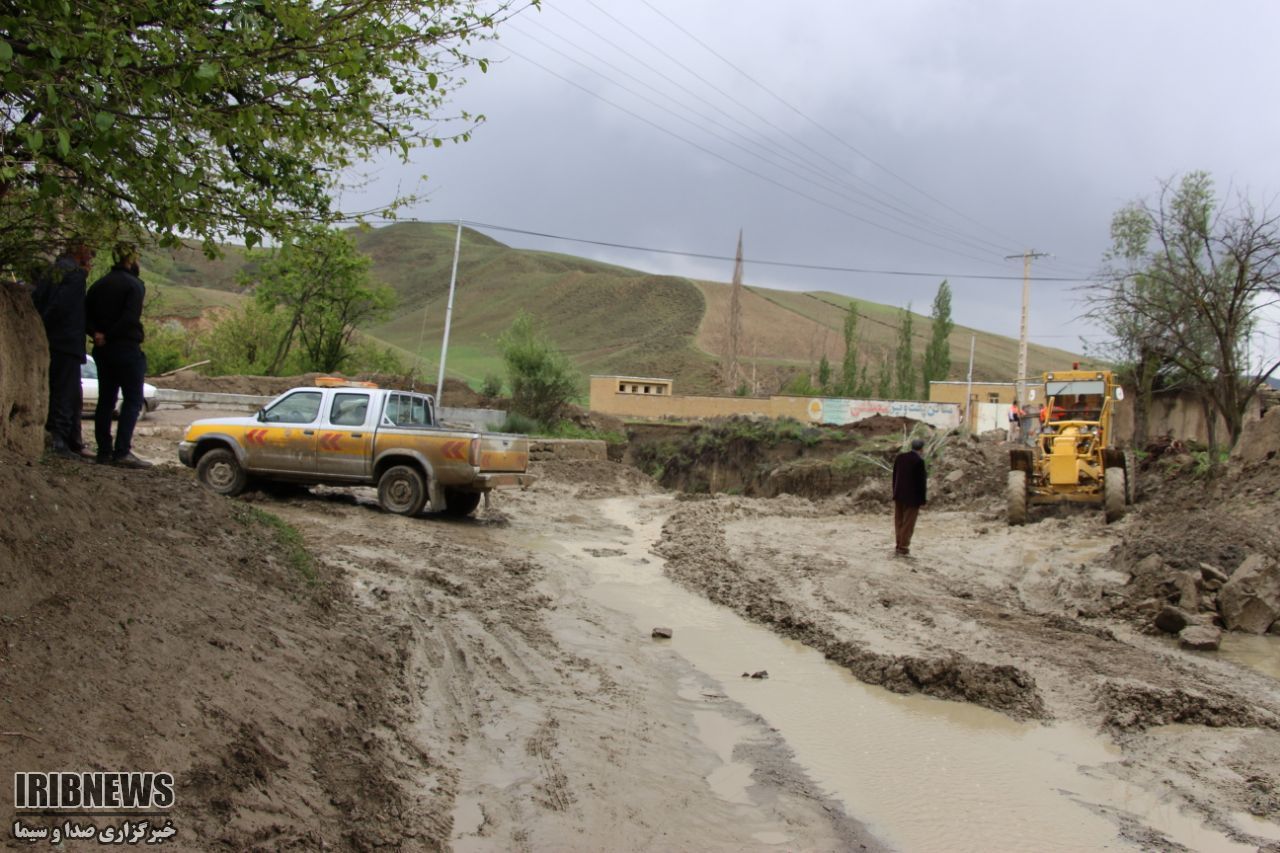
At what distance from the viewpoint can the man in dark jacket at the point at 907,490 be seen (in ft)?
47.6

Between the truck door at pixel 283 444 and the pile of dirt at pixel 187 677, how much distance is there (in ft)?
25.0

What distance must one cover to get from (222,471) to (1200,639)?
497 inches

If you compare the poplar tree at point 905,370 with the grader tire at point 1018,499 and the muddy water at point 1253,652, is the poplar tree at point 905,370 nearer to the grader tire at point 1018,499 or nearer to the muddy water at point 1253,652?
the grader tire at point 1018,499

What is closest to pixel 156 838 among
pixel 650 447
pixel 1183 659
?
pixel 1183 659

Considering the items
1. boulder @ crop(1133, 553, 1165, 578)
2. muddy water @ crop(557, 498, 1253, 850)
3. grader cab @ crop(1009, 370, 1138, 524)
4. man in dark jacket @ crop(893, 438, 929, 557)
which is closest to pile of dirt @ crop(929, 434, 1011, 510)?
grader cab @ crop(1009, 370, 1138, 524)

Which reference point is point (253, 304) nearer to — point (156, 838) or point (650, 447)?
point (650, 447)

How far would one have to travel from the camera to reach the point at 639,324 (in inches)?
4850

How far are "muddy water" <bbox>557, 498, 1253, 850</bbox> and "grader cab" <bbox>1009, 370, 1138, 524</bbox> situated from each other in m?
11.8

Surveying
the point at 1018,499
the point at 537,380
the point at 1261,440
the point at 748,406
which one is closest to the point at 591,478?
the point at 537,380

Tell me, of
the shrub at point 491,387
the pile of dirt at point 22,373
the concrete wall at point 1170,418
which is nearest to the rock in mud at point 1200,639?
the pile of dirt at point 22,373

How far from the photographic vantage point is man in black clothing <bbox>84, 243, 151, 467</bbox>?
887cm

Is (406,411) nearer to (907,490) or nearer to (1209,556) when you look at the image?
(907,490)

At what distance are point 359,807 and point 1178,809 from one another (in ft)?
14.7

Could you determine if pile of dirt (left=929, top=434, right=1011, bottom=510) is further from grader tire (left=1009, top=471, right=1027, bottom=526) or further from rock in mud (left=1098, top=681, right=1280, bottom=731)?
rock in mud (left=1098, top=681, right=1280, bottom=731)
